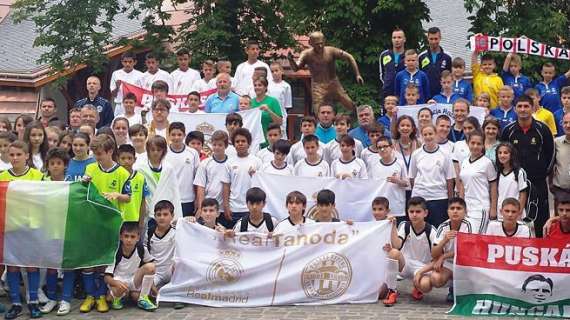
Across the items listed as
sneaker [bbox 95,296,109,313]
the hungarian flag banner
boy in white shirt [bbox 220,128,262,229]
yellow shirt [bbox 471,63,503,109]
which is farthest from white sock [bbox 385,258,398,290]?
yellow shirt [bbox 471,63,503,109]

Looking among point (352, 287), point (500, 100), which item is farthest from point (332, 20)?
point (352, 287)

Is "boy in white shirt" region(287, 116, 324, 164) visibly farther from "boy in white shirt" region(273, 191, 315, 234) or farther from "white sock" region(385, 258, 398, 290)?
"white sock" region(385, 258, 398, 290)

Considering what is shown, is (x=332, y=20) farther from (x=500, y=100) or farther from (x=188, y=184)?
(x=188, y=184)

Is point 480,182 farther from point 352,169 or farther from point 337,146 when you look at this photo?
point 337,146

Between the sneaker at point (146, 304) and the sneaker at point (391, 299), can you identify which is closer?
the sneaker at point (146, 304)

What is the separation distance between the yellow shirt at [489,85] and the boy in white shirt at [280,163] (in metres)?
3.86

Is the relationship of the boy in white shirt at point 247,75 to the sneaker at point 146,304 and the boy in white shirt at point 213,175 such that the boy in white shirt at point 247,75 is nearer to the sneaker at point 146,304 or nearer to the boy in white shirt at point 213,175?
the boy in white shirt at point 213,175

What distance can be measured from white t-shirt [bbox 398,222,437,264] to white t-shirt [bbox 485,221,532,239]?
632mm

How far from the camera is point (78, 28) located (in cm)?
1895

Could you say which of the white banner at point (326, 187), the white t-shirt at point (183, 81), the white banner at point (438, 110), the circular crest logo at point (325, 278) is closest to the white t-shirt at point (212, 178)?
the white banner at point (326, 187)

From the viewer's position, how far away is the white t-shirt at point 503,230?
940 cm

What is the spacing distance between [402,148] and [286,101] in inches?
134

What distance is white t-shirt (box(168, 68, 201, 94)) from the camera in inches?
579

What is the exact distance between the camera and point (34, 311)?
9.18 m
